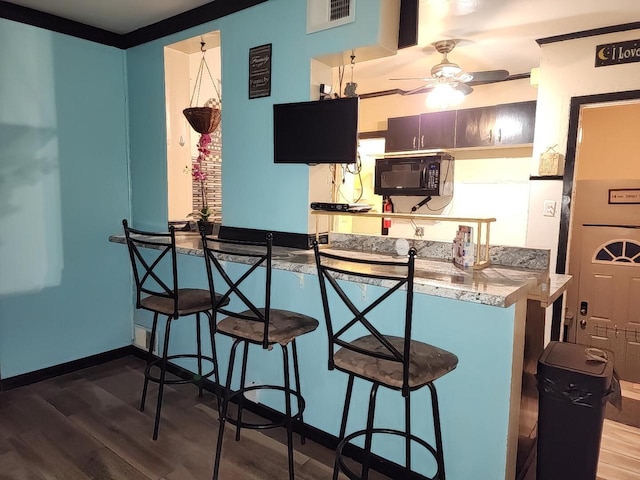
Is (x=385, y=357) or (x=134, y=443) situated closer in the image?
(x=385, y=357)

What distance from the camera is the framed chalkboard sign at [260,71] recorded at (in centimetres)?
253

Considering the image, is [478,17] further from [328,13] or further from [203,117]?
[203,117]

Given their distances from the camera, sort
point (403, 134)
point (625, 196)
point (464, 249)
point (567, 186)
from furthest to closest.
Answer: point (403, 134) < point (625, 196) < point (567, 186) < point (464, 249)

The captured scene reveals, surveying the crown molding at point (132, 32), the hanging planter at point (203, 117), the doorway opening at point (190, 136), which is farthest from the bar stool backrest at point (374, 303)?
the crown molding at point (132, 32)

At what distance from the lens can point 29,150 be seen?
287 centimetres

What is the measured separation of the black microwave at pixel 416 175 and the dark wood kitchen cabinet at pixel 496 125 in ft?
1.00

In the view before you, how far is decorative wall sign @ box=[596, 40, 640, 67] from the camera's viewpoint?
288cm

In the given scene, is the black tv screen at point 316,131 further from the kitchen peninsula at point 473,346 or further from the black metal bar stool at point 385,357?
the black metal bar stool at point 385,357

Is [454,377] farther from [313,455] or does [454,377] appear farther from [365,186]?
[365,186]

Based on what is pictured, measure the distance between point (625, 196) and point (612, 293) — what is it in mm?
827

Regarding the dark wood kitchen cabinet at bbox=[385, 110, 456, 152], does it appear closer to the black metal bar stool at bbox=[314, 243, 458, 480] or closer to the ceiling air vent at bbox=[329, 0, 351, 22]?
the ceiling air vent at bbox=[329, 0, 351, 22]

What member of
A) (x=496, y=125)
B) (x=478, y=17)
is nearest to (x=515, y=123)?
(x=496, y=125)

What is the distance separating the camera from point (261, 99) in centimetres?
259

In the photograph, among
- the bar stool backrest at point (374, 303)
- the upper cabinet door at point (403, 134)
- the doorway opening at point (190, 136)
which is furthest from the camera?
the upper cabinet door at point (403, 134)
